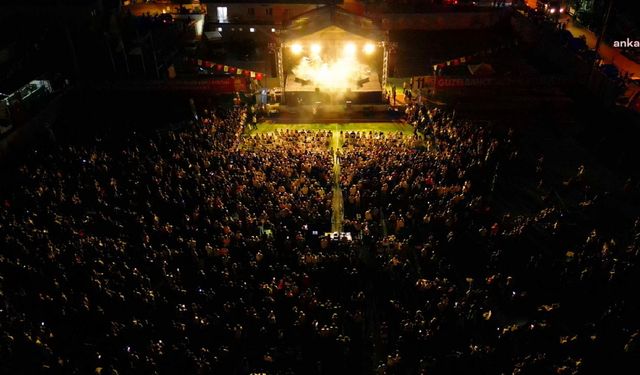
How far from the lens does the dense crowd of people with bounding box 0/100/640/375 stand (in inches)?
471

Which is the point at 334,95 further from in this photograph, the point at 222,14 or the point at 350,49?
the point at 222,14

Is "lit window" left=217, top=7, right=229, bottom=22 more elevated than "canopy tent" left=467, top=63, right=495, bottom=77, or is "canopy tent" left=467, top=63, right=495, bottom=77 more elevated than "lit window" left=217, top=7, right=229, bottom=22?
"lit window" left=217, top=7, right=229, bottom=22

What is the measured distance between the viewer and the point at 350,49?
29.0 m

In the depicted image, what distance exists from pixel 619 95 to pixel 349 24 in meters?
15.4

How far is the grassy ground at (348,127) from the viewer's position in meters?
24.7

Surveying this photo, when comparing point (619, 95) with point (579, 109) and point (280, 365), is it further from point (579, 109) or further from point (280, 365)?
point (280, 365)

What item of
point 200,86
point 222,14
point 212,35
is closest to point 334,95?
point 200,86

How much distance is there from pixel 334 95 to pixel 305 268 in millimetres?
15164

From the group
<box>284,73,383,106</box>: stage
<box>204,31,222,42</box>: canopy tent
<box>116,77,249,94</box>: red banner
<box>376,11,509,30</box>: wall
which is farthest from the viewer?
<box>376,11,509,30</box>: wall

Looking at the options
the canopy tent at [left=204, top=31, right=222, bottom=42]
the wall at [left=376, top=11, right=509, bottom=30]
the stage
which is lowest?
the stage

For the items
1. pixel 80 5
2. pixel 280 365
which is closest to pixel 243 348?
pixel 280 365

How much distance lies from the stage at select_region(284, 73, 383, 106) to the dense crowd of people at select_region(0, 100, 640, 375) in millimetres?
8186

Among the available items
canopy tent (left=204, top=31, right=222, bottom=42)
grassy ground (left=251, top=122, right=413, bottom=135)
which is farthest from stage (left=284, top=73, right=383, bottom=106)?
canopy tent (left=204, top=31, right=222, bottom=42)

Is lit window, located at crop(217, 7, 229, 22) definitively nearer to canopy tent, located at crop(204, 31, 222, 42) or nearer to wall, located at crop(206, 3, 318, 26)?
wall, located at crop(206, 3, 318, 26)
